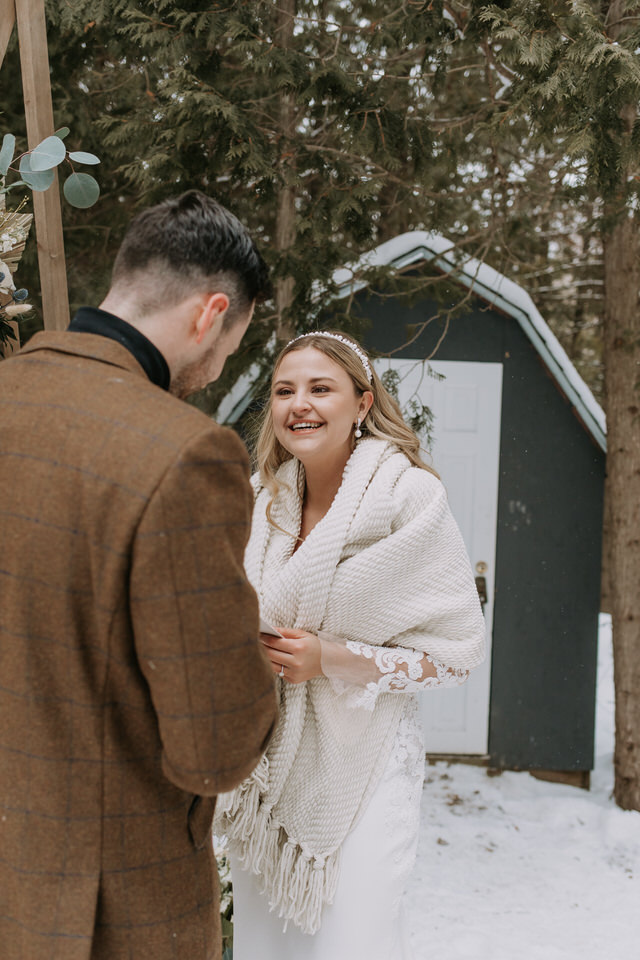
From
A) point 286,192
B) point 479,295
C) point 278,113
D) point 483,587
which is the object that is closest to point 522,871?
point 483,587

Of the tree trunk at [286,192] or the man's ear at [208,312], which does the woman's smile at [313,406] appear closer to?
the man's ear at [208,312]

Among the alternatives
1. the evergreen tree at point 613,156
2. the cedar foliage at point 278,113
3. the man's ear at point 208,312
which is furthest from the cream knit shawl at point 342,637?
the cedar foliage at point 278,113

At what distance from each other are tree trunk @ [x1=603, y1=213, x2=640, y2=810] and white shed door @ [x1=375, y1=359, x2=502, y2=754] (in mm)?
728

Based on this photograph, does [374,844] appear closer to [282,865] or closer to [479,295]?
[282,865]

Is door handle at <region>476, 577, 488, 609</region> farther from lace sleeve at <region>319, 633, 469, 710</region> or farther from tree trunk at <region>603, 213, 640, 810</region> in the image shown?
lace sleeve at <region>319, 633, 469, 710</region>

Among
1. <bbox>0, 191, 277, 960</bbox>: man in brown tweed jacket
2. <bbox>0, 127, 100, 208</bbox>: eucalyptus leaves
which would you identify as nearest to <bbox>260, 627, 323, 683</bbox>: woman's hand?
<bbox>0, 191, 277, 960</bbox>: man in brown tweed jacket

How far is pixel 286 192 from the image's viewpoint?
358cm

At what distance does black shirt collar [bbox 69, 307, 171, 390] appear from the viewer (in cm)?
111

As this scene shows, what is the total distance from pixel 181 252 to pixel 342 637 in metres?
1.11

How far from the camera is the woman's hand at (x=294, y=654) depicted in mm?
1774

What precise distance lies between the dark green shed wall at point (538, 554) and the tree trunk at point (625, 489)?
15.8 inches

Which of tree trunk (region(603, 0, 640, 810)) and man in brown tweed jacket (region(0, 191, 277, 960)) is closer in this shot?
man in brown tweed jacket (region(0, 191, 277, 960))

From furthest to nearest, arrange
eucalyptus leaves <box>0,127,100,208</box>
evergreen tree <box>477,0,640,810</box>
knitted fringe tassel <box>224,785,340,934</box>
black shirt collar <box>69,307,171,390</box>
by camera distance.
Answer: evergreen tree <box>477,0,640,810</box>, knitted fringe tassel <box>224,785,340,934</box>, eucalyptus leaves <box>0,127,100,208</box>, black shirt collar <box>69,307,171,390</box>

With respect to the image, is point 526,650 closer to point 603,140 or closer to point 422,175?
point 422,175
